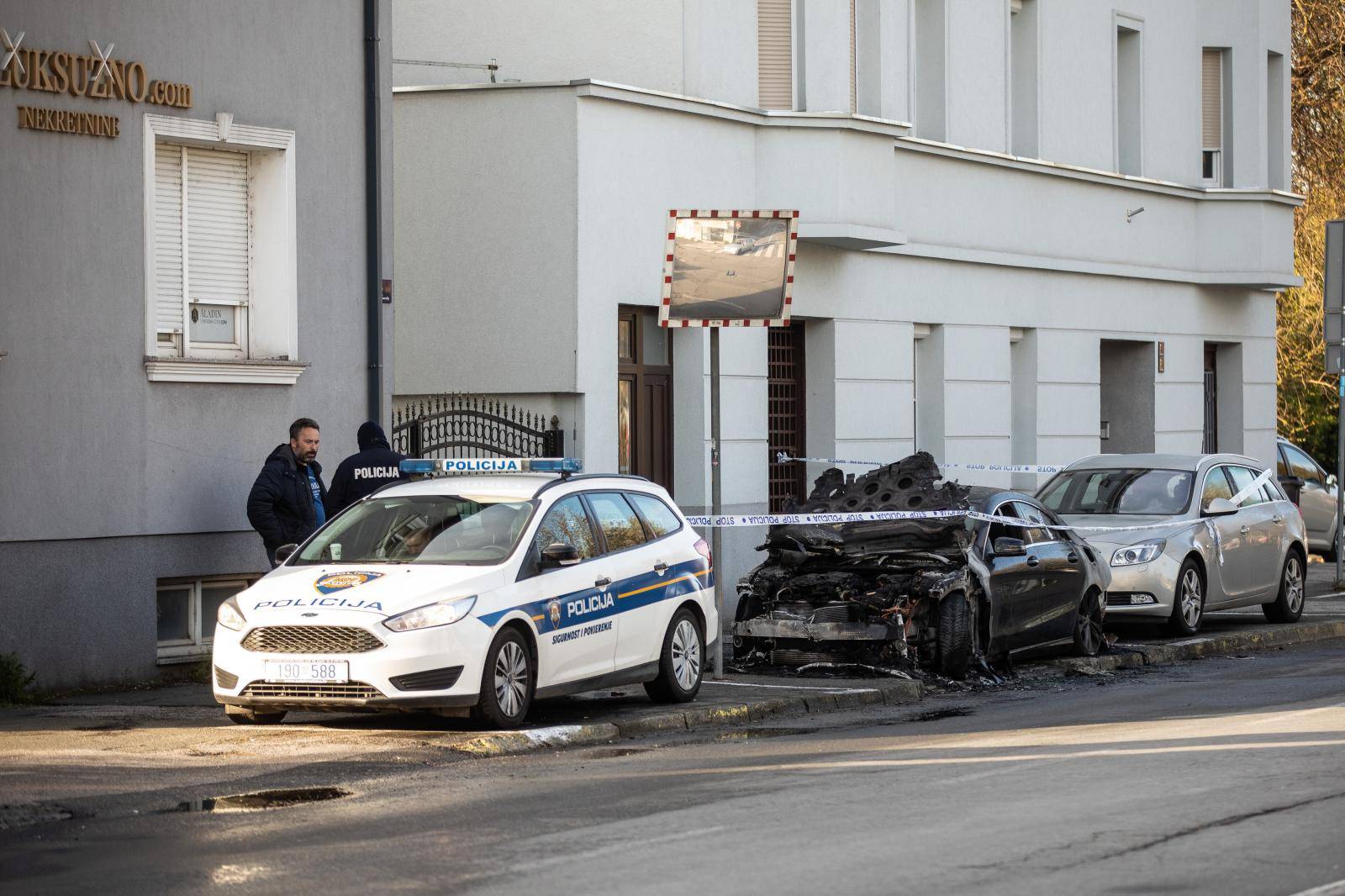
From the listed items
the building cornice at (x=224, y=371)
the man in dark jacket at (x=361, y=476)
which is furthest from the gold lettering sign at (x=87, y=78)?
the man in dark jacket at (x=361, y=476)

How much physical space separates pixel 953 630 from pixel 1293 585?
7239mm

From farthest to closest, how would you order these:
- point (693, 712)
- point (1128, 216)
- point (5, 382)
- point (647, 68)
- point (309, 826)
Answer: point (1128, 216), point (647, 68), point (5, 382), point (693, 712), point (309, 826)

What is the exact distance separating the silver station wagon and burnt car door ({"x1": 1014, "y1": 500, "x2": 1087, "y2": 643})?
5.85 ft

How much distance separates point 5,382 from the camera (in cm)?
1462

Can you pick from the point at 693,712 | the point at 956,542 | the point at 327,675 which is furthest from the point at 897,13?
the point at 327,675

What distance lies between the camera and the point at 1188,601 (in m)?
19.5

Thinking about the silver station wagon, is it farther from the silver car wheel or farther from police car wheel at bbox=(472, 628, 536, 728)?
police car wheel at bbox=(472, 628, 536, 728)

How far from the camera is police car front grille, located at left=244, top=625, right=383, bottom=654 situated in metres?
12.0

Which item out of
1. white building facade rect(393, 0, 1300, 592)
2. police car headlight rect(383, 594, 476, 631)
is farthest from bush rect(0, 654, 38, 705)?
white building facade rect(393, 0, 1300, 592)

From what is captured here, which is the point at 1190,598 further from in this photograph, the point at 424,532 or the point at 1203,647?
the point at 424,532

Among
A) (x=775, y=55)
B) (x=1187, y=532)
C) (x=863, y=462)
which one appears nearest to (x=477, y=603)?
(x=1187, y=532)

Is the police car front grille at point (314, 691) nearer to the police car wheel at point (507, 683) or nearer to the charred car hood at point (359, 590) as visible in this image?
the charred car hood at point (359, 590)

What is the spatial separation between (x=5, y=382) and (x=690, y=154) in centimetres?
852

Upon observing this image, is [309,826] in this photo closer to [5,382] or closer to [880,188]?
[5,382]
